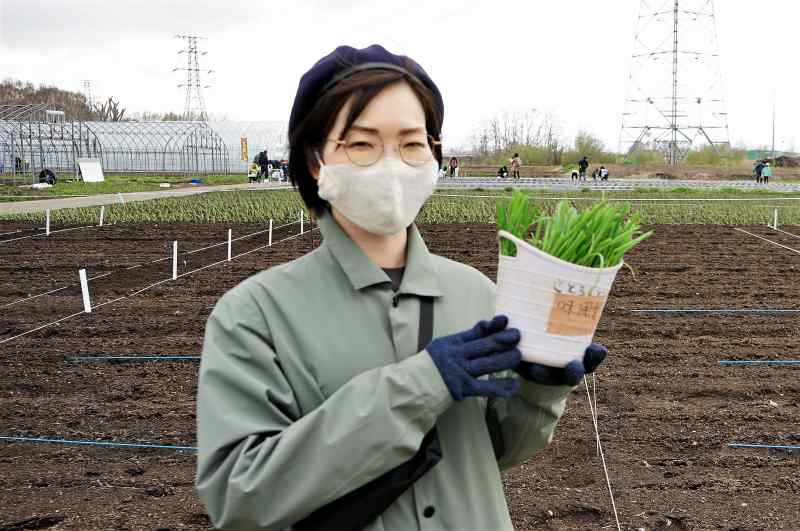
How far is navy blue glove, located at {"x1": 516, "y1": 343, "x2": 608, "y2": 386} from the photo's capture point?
4.12ft

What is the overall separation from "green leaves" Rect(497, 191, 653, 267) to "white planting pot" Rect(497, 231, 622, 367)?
0.04 meters

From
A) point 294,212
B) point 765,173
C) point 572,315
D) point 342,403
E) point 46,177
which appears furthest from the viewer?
point 765,173

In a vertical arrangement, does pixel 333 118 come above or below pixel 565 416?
above

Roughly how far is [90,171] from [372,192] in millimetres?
29767

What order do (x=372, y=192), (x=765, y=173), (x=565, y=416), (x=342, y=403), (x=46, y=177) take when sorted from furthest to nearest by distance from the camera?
(x=765, y=173)
(x=46, y=177)
(x=565, y=416)
(x=372, y=192)
(x=342, y=403)

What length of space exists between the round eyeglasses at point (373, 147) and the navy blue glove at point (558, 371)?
1.32 ft

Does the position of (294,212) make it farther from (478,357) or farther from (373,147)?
(478,357)

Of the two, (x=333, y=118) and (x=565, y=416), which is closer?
(x=333, y=118)

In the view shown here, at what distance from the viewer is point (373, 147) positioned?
1.38m

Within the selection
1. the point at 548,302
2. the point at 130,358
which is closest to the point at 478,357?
the point at 548,302

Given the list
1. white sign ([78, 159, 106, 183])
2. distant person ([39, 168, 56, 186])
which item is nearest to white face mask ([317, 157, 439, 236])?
distant person ([39, 168, 56, 186])

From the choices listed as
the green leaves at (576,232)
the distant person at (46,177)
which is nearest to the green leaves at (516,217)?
the green leaves at (576,232)

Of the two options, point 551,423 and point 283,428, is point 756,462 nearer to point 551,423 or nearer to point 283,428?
point 551,423

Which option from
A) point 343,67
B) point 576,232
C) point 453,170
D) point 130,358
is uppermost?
point 343,67
